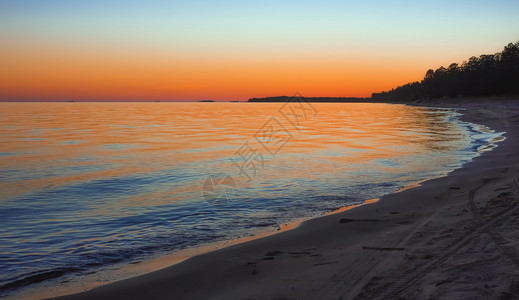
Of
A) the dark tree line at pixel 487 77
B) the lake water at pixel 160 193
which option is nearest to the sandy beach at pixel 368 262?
the lake water at pixel 160 193

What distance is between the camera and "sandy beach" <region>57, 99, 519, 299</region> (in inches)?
161

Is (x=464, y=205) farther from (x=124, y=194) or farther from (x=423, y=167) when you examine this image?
(x=124, y=194)

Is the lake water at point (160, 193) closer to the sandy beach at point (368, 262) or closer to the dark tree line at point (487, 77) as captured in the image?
the sandy beach at point (368, 262)

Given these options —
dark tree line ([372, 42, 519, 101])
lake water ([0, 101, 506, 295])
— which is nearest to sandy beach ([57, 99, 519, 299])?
lake water ([0, 101, 506, 295])

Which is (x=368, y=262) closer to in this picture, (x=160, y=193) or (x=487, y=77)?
(x=160, y=193)

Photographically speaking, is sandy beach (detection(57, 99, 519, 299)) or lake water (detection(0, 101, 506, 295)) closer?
sandy beach (detection(57, 99, 519, 299))

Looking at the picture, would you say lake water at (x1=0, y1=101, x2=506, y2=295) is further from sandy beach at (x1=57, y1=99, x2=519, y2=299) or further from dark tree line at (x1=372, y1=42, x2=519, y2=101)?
dark tree line at (x1=372, y1=42, x2=519, y2=101)

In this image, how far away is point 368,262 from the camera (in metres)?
4.93

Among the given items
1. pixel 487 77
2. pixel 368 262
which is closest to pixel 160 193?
pixel 368 262

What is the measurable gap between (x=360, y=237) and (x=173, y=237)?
3.32m

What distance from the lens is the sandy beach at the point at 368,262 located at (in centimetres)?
409

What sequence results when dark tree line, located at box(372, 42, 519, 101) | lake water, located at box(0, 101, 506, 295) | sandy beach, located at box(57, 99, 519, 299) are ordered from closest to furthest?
1. sandy beach, located at box(57, 99, 519, 299)
2. lake water, located at box(0, 101, 506, 295)
3. dark tree line, located at box(372, 42, 519, 101)

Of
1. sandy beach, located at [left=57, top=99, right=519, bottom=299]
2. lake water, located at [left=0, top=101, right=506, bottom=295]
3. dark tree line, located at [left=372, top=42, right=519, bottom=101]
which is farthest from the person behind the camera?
dark tree line, located at [left=372, top=42, right=519, bottom=101]

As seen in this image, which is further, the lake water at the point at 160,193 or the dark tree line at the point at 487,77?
the dark tree line at the point at 487,77
